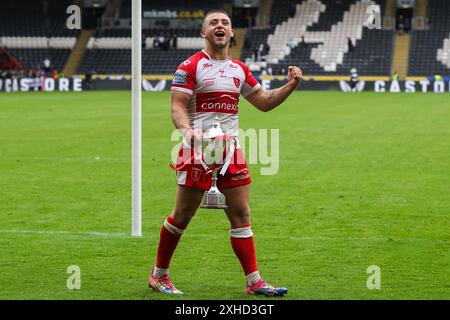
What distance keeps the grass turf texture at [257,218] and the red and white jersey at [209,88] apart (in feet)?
4.82

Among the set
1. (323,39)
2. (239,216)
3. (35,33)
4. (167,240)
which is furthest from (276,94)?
(35,33)

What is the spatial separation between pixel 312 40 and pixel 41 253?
181ft

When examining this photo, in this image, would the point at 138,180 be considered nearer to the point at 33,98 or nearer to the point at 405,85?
the point at 33,98

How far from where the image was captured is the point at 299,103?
40.6m

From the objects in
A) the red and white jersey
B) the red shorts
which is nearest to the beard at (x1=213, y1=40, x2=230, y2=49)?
the red and white jersey

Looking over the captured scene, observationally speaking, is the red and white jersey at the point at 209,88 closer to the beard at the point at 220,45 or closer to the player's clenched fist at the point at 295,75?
the beard at the point at 220,45

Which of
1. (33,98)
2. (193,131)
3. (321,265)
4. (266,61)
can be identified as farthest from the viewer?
(266,61)

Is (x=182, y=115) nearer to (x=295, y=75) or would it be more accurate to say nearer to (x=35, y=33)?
(x=295, y=75)

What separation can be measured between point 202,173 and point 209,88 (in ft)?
2.31

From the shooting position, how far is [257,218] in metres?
12.5

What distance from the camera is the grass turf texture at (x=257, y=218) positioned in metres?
8.68

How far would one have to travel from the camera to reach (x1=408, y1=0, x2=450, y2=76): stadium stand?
60.5 metres

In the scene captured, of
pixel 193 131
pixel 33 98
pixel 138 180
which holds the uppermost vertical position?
pixel 193 131

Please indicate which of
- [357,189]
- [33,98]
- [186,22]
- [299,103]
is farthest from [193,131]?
[186,22]
